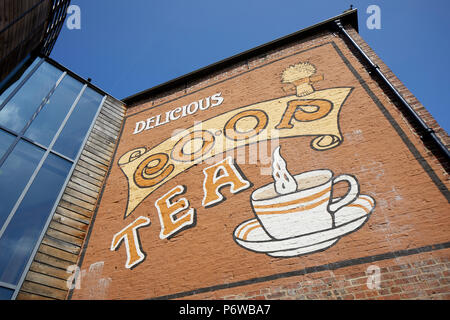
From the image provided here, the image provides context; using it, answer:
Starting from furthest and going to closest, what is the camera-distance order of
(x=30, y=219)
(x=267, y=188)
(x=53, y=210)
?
(x=53, y=210), (x=30, y=219), (x=267, y=188)

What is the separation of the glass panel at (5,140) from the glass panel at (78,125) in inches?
31.8

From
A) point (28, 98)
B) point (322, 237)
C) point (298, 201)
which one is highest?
point (28, 98)

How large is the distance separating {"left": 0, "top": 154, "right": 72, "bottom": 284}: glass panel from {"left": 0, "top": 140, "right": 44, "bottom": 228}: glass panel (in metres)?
0.15

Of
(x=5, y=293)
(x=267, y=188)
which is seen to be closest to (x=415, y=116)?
(x=267, y=188)

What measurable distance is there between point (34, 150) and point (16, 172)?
69 centimetres

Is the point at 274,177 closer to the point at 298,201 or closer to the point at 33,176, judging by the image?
the point at 298,201

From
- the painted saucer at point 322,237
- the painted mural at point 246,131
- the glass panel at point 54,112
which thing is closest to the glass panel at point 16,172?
the glass panel at point 54,112

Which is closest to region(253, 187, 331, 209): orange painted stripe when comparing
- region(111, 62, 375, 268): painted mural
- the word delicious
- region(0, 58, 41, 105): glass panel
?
region(111, 62, 375, 268): painted mural

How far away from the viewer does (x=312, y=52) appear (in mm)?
6531

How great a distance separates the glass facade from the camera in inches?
184

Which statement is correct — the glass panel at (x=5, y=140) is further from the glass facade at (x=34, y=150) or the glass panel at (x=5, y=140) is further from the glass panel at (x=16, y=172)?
the glass panel at (x=16, y=172)

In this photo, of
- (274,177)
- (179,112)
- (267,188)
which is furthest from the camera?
(179,112)

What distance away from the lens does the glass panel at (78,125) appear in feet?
20.8

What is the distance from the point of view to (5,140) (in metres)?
5.45
